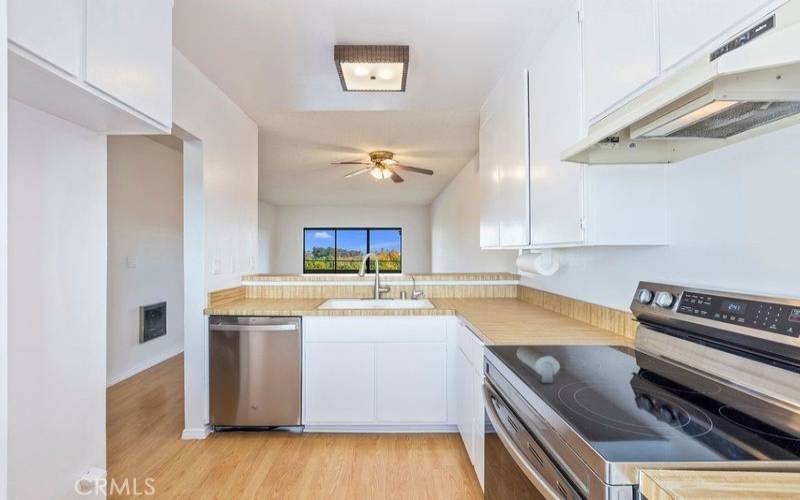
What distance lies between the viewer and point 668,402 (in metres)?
0.94

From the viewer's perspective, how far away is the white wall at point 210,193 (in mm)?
2252

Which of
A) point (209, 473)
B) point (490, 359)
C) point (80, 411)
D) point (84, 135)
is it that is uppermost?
point (84, 135)

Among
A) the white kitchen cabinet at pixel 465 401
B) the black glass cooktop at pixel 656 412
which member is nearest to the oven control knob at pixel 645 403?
the black glass cooktop at pixel 656 412

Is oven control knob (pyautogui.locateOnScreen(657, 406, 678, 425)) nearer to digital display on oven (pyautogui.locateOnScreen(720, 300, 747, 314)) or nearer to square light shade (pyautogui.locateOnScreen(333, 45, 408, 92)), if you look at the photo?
digital display on oven (pyautogui.locateOnScreen(720, 300, 747, 314))

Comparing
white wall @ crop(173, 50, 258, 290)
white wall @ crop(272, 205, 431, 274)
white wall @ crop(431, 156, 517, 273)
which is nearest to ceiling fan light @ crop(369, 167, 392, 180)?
white wall @ crop(431, 156, 517, 273)

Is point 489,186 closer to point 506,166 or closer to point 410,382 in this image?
point 506,166

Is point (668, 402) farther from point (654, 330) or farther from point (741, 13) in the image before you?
point (741, 13)

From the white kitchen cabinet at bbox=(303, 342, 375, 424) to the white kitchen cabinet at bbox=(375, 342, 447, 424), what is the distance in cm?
7

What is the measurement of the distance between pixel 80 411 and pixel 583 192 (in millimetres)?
2106

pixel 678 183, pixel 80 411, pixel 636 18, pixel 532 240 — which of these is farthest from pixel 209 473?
pixel 636 18

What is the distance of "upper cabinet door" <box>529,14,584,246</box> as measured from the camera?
139cm

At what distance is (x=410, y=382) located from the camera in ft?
7.78

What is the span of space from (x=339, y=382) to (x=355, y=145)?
8.34 feet

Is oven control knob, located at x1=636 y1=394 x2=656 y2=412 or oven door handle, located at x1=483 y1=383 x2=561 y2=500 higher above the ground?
oven control knob, located at x1=636 y1=394 x2=656 y2=412
